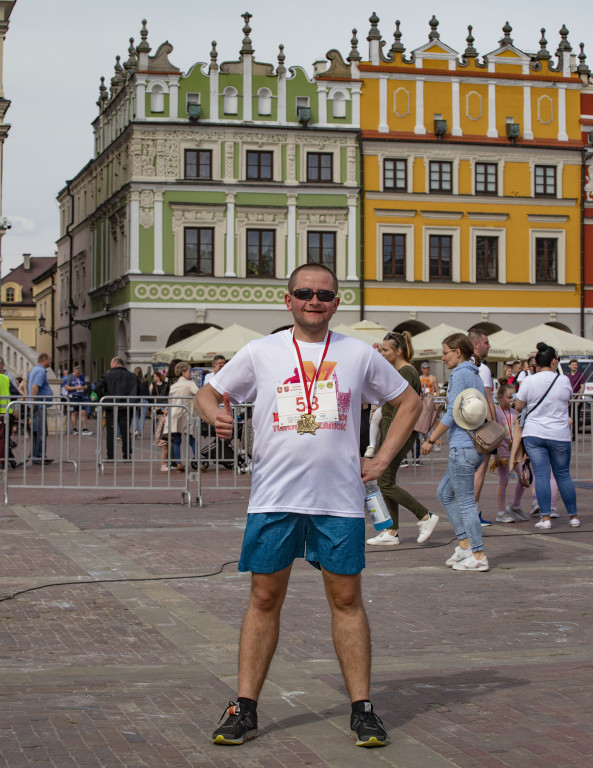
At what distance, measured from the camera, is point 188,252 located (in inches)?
1737

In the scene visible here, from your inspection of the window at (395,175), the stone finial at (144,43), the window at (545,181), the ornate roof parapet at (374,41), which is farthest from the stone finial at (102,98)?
the window at (545,181)

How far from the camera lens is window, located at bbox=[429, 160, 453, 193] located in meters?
45.8

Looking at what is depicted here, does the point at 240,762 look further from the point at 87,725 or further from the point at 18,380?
the point at 18,380

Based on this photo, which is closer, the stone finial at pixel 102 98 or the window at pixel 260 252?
the window at pixel 260 252

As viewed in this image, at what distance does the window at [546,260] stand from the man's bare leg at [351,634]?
4332 centimetres

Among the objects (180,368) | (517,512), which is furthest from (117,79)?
(517,512)

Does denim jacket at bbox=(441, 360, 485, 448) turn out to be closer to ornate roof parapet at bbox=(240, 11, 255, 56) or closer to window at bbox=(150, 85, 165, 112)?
window at bbox=(150, 85, 165, 112)

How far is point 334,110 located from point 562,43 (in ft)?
33.1

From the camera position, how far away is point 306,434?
489 cm

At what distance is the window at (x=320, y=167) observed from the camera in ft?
148

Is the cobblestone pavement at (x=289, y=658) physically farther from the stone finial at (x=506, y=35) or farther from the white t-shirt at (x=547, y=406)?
the stone finial at (x=506, y=35)

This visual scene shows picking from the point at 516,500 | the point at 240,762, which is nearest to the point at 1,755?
the point at 240,762

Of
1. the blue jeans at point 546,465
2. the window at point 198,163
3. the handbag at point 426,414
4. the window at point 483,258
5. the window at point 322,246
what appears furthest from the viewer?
the window at point 483,258

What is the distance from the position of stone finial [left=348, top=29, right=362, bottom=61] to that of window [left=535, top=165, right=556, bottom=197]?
8.28 meters
